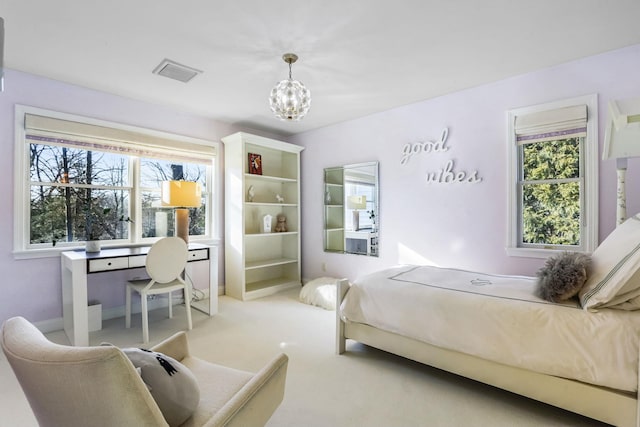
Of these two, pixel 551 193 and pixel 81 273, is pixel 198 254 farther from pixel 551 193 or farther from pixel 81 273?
pixel 551 193

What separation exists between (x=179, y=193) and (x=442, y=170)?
2.84 m

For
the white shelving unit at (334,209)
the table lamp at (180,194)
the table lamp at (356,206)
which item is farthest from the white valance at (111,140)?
the table lamp at (356,206)

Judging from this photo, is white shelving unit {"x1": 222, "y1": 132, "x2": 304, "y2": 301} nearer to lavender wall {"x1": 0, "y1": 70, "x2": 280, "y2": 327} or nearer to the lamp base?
the lamp base

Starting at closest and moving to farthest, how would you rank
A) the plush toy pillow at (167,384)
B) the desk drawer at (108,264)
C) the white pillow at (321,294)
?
the plush toy pillow at (167,384) → the desk drawer at (108,264) → the white pillow at (321,294)

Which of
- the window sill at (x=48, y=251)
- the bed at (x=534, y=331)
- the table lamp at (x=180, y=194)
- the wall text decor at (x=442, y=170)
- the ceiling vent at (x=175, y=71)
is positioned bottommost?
the bed at (x=534, y=331)

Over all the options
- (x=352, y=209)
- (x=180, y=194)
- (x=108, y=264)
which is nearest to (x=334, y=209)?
(x=352, y=209)

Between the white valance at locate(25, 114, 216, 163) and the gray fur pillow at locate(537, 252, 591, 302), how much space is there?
→ 3812mm

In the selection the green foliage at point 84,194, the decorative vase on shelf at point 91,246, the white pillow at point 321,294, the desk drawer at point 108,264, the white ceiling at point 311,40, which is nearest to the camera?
the white ceiling at point 311,40

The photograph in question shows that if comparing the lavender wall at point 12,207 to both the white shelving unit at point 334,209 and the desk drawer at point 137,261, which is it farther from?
the white shelving unit at point 334,209

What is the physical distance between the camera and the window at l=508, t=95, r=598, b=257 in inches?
101

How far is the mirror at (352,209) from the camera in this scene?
156 inches

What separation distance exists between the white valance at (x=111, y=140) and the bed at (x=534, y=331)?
290cm

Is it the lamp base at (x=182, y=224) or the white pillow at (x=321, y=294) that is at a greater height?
the lamp base at (x=182, y=224)

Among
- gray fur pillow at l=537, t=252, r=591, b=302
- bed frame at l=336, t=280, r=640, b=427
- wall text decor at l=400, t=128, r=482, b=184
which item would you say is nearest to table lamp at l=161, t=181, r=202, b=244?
bed frame at l=336, t=280, r=640, b=427
